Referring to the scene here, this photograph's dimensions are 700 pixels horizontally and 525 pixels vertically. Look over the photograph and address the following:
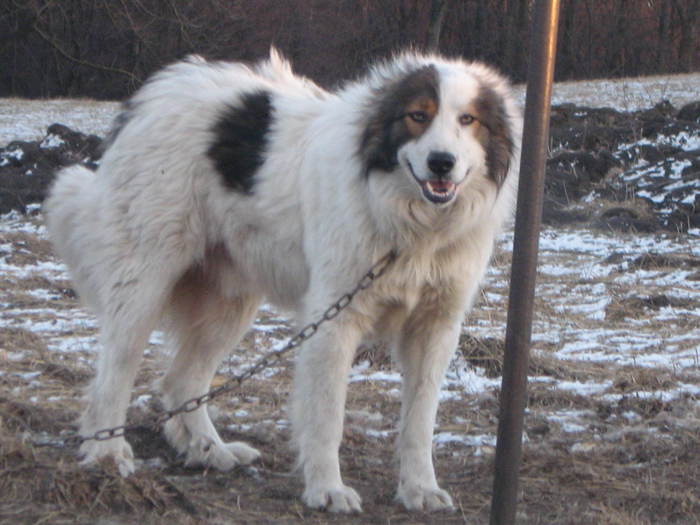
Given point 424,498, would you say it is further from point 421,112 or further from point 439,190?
point 421,112

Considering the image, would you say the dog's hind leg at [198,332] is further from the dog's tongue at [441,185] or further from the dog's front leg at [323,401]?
the dog's tongue at [441,185]

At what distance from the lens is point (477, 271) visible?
428cm

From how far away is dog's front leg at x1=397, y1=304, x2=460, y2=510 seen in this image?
4.17 metres

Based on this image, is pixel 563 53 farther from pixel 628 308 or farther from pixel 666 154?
pixel 628 308

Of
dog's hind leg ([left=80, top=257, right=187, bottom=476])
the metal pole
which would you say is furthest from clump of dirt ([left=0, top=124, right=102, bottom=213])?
the metal pole

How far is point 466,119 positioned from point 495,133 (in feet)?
0.61

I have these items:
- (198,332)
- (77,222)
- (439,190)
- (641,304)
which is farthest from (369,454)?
A: (641,304)

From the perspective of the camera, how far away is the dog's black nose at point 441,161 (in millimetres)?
3891

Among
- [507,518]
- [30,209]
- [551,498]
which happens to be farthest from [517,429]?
[30,209]

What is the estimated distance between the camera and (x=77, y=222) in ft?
16.6

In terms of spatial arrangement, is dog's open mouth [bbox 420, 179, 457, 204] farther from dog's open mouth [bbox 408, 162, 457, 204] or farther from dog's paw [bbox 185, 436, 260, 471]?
dog's paw [bbox 185, 436, 260, 471]

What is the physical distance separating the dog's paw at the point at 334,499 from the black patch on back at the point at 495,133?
4.65ft

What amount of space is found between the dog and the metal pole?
0.76 metres

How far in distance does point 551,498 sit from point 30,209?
9.57 metres
